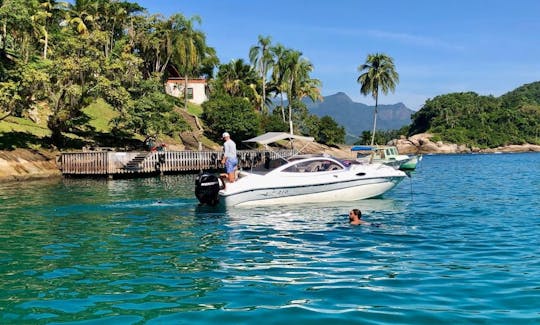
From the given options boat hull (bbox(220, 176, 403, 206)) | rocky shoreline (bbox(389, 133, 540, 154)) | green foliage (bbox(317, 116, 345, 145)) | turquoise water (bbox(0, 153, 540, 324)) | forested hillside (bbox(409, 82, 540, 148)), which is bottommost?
turquoise water (bbox(0, 153, 540, 324))

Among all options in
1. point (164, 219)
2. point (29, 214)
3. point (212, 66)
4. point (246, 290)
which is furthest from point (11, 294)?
point (212, 66)

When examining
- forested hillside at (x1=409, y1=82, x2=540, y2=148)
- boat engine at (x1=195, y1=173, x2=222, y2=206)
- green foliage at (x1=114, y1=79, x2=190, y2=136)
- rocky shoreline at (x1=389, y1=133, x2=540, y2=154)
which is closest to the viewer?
boat engine at (x1=195, y1=173, x2=222, y2=206)

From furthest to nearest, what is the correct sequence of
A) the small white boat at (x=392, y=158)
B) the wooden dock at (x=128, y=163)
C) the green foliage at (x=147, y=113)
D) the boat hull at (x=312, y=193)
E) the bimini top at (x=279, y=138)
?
the small white boat at (x=392, y=158), the green foliage at (x=147, y=113), the wooden dock at (x=128, y=163), the bimini top at (x=279, y=138), the boat hull at (x=312, y=193)

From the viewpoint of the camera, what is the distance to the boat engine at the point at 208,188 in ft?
54.6

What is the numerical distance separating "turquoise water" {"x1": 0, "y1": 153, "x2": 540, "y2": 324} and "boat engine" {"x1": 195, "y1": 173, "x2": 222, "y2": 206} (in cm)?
73

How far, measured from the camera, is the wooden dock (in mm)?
35250

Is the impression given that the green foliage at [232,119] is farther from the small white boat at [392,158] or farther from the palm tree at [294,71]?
the small white boat at [392,158]

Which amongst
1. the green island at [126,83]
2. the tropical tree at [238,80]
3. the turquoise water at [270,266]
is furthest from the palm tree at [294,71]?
the turquoise water at [270,266]

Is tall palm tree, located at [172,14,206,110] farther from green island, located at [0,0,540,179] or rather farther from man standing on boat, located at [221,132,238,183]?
man standing on boat, located at [221,132,238,183]

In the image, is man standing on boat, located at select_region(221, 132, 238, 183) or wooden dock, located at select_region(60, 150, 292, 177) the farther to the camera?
wooden dock, located at select_region(60, 150, 292, 177)

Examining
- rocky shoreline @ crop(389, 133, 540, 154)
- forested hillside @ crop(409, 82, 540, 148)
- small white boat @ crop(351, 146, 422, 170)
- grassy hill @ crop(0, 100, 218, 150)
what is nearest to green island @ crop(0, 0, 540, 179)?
grassy hill @ crop(0, 100, 218, 150)

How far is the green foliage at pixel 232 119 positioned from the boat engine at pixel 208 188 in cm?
4087

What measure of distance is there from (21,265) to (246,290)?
492 cm

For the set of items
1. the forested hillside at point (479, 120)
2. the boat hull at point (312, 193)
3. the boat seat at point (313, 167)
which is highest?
the forested hillside at point (479, 120)
